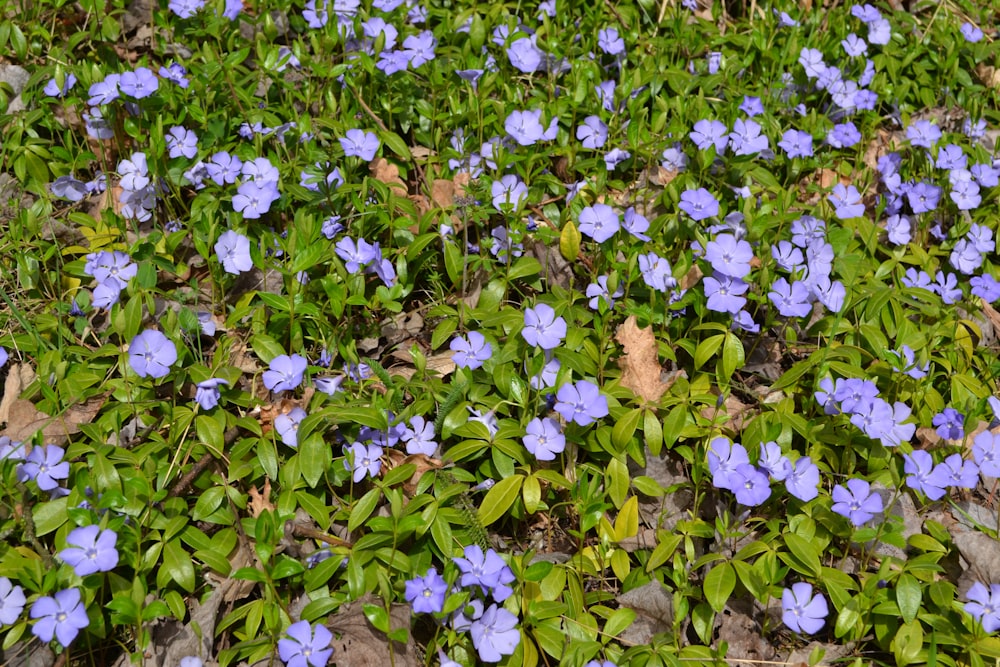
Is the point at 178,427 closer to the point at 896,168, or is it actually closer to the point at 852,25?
the point at 896,168

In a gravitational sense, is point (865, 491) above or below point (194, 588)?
above

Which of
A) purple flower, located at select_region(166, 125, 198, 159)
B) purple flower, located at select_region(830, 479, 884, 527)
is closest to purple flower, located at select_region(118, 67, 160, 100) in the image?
purple flower, located at select_region(166, 125, 198, 159)

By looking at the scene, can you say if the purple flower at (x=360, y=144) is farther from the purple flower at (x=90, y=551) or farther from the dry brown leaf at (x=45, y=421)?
the purple flower at (x=90, y=551)

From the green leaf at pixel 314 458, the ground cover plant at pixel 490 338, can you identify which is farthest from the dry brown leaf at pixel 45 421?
the green leaf at pixel 314 458

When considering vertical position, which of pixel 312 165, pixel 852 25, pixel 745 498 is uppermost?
pixel 852 25

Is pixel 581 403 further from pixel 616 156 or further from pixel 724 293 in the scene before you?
pixel 616 156

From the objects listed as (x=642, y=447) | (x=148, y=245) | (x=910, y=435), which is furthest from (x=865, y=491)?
(x=148, y=245)

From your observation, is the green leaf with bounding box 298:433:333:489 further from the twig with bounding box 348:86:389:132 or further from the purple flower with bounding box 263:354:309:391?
the twig with bounding box 348:86:389:132
